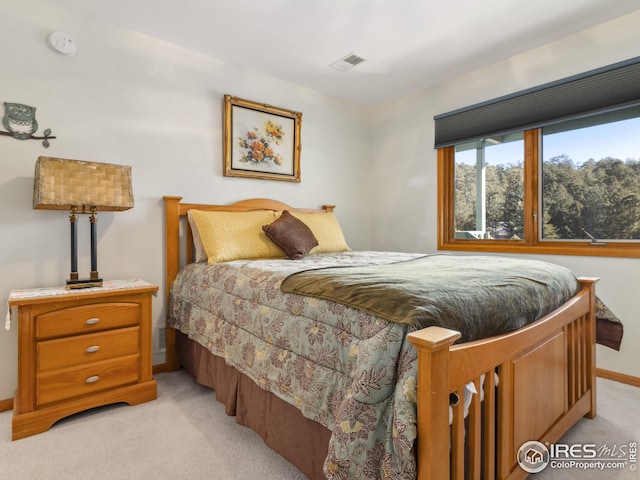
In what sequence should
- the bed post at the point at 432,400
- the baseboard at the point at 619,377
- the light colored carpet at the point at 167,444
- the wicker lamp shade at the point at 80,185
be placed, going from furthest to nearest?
the baseboard at the point at 619,377 < the wicker lamp shade at the point at 80,185 < the light colored carpet at the point at 167,444 < the bed post at the point at 432,400

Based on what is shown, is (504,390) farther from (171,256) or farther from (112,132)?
(112,132)

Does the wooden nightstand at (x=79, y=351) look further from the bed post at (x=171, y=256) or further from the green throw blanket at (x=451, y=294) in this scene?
the green throw blanket at (x=451, y=294)

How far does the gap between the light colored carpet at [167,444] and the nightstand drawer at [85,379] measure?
0.50 ft

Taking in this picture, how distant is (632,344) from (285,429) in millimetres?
2396

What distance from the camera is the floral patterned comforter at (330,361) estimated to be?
957 millimetres

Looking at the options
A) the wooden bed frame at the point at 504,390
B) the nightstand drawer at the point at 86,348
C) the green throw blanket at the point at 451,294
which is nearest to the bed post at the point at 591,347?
the wooden bed frame at the point at 504,390

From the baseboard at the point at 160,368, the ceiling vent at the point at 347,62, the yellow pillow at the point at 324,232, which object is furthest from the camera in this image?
the yellow pillow at the point at 324,232

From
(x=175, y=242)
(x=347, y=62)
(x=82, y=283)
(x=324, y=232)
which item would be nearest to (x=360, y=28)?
(x=347, y=62)

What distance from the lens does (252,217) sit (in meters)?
2.73

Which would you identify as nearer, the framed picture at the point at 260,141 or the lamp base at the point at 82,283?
the lamp base at the point at 82,283

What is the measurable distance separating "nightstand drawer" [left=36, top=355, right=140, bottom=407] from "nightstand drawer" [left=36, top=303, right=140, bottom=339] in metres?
0.19

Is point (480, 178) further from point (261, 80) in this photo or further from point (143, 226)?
point (143, 226)

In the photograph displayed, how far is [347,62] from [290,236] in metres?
1.54

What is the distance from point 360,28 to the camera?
96.7 inches
